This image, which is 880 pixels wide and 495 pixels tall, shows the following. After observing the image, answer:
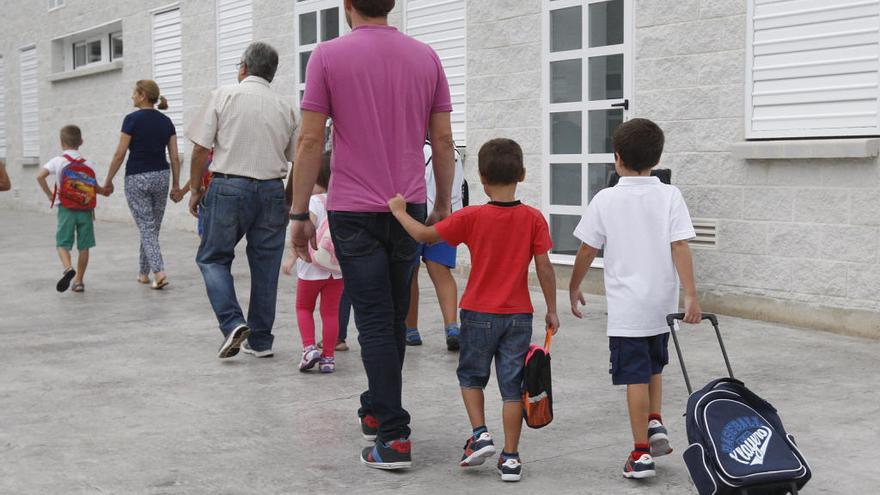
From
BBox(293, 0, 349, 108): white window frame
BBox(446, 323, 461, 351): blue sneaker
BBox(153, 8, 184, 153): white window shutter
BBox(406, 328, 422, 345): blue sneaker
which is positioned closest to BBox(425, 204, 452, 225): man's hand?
BBox(446, 323, 461, 351): blue sneaker

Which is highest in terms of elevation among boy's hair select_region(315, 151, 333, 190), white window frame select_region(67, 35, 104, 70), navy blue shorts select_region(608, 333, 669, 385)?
white window frame select_region(67, 35, 104, 70)

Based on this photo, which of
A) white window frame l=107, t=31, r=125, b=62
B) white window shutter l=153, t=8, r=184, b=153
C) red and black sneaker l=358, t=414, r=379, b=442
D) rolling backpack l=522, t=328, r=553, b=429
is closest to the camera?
rolling backpack l=522, t=328, r=553, b=429

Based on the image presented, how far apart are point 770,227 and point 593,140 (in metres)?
1.93

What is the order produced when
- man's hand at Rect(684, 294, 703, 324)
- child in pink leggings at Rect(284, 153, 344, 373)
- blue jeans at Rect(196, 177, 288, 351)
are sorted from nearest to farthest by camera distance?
man's hand at Rect(684, 294, 703, 324)
child in pink leggings at Rect(284, 153, 344, 373)
blue jeans at Rect(196, 177, 288, 351)

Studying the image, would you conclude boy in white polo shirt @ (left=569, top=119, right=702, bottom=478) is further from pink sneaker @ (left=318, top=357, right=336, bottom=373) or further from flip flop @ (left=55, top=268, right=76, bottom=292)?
flip flop @ (left=55, top=268, right=76, bottom=292)

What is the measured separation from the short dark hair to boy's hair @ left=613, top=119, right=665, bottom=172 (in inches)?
41.4

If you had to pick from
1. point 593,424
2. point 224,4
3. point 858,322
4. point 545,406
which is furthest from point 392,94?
point 224,4

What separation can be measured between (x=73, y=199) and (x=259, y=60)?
3780mm

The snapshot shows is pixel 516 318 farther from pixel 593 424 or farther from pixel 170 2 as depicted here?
pixel 170 2

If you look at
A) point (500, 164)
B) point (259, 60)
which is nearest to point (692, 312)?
point (500, 164)

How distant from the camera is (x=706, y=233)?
830 cm

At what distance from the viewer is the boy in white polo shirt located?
4316mm

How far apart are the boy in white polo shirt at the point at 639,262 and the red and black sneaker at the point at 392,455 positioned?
2.74 feet

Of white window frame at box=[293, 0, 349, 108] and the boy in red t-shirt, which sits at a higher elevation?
white window frame at box=[293, 0, 349, 108]
